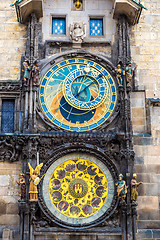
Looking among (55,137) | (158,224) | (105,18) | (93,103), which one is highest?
(105,18)

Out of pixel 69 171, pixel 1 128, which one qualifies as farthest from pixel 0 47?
pixel 69 171

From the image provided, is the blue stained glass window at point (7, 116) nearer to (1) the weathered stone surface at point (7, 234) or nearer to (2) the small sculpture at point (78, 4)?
(1) the weathered stone surface at point (7, 234)

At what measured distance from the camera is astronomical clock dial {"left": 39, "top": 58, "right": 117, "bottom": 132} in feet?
47.1

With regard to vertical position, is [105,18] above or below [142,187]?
above

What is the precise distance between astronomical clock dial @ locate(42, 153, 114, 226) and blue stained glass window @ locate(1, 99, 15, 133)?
1.63 meters

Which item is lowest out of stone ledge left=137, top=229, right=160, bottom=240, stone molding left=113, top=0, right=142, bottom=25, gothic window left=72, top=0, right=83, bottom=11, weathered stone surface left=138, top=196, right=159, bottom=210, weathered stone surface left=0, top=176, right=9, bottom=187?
stone ledge left=137, top=229, right=160, bottom=240

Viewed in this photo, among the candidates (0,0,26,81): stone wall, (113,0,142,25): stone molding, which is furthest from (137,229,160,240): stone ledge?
(113,0,142,25): stone molding

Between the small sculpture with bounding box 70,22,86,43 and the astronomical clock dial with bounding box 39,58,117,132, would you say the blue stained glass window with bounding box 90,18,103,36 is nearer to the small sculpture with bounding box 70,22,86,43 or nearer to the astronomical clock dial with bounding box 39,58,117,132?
the small sculpture with bounding box 70,22,86,43

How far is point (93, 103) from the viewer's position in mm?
14469

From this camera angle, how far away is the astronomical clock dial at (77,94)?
14344mm

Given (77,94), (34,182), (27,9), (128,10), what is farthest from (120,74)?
(34,182)

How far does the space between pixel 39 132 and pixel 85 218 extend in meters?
2.48

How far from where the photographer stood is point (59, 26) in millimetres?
15305

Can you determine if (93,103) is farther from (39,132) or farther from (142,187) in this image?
(142,187)
